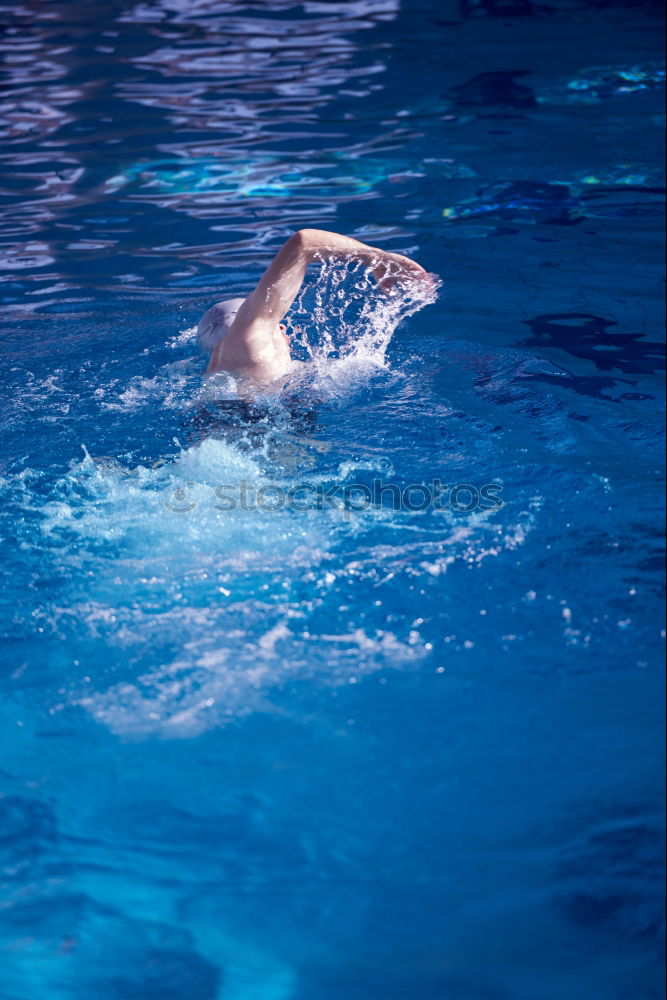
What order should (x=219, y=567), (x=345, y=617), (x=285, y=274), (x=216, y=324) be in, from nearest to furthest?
(x=345, y=617) → (x=219, y=567) → (x=285, y=274) → (x=216, y=324)

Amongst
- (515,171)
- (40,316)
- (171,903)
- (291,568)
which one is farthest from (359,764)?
(515,171)

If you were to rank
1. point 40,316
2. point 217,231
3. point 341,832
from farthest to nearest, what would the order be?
1. point 217,231
2. point 40,316
3. point 341,832

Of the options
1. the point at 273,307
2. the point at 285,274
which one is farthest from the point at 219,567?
the point at 285,274

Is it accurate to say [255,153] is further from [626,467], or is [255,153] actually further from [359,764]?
[359,764]

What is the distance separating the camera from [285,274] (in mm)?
3680

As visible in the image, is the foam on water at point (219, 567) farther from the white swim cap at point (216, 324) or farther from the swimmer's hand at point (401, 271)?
the swimmer's hand at point (401, 271)

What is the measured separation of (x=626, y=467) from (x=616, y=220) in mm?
3296

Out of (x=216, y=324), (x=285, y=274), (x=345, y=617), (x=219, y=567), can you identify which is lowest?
(x=345, y=617)

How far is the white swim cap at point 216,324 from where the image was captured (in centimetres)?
→ 401

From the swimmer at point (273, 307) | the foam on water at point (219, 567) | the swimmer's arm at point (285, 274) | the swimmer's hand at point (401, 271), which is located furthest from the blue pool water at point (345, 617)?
the swimmer's hand at point (401, 271)

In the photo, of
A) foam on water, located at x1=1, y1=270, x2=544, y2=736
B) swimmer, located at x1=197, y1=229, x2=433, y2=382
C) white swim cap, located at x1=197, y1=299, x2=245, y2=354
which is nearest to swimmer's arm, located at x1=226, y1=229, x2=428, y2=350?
swimmer, located at x1=197, y1=229, x2=433, y2=382

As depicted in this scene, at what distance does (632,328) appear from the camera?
506 centimetres

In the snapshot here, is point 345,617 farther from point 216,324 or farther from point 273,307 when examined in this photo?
point 216,324

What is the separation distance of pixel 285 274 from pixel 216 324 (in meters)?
0.54
